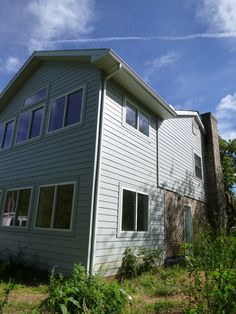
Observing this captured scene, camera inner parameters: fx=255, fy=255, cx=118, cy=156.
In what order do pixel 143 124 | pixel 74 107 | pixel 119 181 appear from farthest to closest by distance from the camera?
pixel 143 124 → pixel 74 107 → pixel 119 181

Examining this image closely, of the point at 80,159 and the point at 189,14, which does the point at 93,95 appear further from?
the point at 189,14

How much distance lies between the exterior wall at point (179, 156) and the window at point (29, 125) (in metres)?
5.21

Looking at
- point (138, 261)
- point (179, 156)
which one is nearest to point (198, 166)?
point (179, 156)

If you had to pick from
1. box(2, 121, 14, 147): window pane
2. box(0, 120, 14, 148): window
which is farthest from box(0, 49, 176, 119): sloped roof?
box(2, 121, 14, 147): window pane

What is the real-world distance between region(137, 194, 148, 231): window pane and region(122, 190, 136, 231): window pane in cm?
37

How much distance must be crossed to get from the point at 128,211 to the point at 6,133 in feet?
25.0

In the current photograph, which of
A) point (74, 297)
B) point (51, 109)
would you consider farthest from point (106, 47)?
point (74, 297)

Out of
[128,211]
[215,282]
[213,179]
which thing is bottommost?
[215,282]

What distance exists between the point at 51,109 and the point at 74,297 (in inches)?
299

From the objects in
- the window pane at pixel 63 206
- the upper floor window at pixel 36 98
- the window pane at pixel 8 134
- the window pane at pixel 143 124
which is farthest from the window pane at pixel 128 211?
the window pane at pixel 8 134

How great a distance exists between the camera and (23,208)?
947 centimetres

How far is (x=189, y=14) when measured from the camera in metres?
7.95

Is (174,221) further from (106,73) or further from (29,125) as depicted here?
(29,125)

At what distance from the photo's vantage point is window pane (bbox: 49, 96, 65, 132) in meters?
9.31
